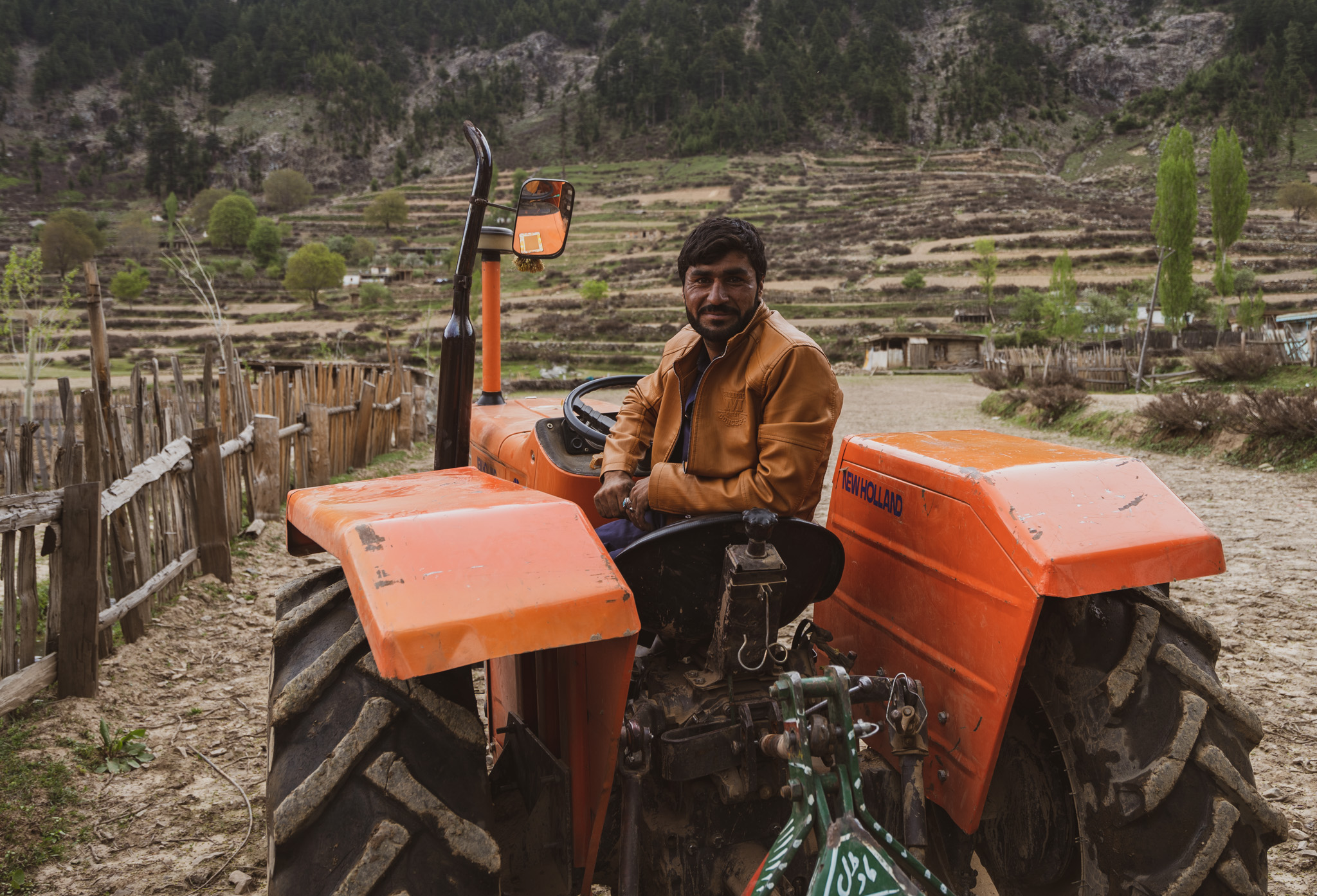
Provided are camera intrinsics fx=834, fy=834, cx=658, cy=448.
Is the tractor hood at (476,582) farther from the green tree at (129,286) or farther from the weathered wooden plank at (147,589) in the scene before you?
the green tree at (129,286)

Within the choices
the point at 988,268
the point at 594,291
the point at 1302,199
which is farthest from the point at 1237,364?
the point at 1302,199

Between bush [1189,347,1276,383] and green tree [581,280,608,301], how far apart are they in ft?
127

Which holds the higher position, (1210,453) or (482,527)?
(482,527)

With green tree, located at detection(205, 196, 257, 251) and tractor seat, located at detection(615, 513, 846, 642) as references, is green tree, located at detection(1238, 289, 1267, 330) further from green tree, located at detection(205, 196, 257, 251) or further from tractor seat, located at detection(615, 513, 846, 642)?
green tree, located at detection(205, 196, 257, 251)

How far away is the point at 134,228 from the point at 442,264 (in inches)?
1138

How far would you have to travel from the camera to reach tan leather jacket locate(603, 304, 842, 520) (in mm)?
1686

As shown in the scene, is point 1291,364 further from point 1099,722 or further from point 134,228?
point 134,228

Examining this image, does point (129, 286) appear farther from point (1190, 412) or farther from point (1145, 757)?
point (1145, 757)

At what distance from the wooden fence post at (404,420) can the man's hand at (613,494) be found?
11.1 meters

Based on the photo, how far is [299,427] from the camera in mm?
8297

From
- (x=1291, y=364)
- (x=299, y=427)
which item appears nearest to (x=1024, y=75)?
(x=1291, y=364)

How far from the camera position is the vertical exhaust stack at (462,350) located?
2379 mm

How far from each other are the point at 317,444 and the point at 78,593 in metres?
5.03

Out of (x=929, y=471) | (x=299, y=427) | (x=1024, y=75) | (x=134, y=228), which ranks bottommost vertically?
(x=299, y=427)
